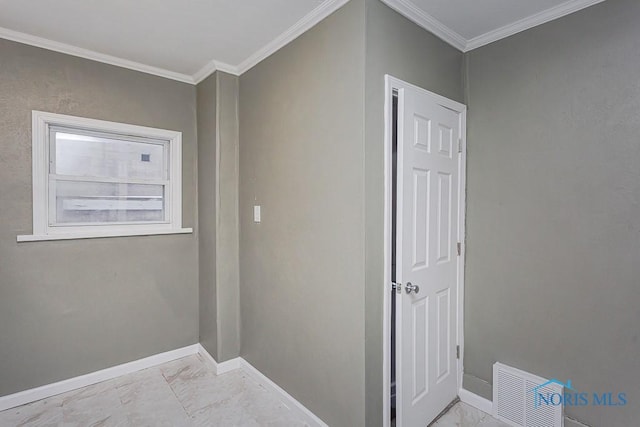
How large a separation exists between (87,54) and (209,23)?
113 cm

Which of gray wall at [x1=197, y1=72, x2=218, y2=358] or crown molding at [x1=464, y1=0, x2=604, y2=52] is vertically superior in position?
crown molding at [x1=464, y1=0, x2=604, y2=52]

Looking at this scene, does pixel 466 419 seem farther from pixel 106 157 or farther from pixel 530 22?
pixel 106 157

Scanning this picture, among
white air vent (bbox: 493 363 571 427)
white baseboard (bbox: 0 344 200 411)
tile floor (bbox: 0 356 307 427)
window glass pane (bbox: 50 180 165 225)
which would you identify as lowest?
tile floor (bbox: 0 356 307 427)

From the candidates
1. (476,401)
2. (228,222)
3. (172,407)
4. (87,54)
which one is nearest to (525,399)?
(476,401)

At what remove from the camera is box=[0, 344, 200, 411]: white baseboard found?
7.31ft

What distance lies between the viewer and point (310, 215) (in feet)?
6.58

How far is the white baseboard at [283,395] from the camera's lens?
6.55 feet

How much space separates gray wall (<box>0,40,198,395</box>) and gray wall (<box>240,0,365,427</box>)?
0.72m

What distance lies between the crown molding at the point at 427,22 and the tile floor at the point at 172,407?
8.10 feet

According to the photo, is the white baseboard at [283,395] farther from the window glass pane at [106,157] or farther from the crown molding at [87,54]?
the crown molding at [87,54]

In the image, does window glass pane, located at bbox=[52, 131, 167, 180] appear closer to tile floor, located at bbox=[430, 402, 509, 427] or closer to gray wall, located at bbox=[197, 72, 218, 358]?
gray wall, located at bbox=[197, 72, 218, 358]

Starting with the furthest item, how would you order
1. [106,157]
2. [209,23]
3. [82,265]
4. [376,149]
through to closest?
[106,157] < [82,265] < [209,23] < [376,149]

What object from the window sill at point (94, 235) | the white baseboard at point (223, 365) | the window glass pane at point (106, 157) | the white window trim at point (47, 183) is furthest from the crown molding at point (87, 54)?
the white baseboard at point (223, 365)

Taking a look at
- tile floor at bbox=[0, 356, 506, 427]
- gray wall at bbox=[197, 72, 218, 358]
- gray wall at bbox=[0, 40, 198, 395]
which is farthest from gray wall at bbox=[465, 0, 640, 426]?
gray wall at bbox=[0, 40, 198, 395]
